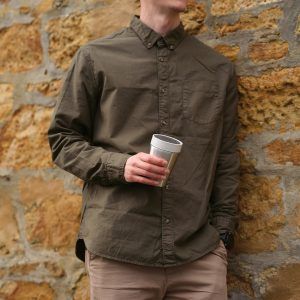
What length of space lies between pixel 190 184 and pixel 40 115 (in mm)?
926

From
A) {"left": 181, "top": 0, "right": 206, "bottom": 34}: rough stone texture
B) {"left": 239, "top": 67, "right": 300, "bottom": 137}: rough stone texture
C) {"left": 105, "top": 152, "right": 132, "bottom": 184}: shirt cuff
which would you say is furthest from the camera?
{"left": 181, "top": 0, "right": 206, "bottom": 34}: rough stone texture

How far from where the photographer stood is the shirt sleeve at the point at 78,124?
2.02 m

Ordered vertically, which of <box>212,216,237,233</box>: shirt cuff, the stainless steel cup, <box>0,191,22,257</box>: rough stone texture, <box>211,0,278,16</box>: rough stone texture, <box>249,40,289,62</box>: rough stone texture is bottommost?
<box>0,191,22,257</box>: rough stone texture

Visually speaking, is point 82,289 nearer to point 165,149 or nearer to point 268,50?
point 165,149

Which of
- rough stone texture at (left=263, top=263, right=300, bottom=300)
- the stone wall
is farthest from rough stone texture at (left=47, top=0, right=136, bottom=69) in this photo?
rough stone texture at (left=263, top=263, right=300, bottom=300)

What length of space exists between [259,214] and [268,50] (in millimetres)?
625

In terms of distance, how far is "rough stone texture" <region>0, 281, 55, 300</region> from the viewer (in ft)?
8.69

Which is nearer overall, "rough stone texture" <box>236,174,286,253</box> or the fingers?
the fingers

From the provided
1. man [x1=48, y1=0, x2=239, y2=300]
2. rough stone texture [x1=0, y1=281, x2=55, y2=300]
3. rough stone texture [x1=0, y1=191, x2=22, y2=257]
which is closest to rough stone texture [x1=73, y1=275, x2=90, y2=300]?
rough stone texture [x1=0, y1=281, x2=55, y2=300]

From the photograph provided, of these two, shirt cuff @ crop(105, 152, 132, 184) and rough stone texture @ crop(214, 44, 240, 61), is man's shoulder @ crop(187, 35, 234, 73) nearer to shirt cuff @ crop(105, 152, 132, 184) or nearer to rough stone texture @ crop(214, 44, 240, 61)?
rough stone texture @ crop(214, 44, 240, 61)

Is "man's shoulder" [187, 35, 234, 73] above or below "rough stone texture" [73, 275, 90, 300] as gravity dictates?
above

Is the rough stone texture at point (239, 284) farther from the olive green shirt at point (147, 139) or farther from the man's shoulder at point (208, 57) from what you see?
the man's shoulder at point (208, 57)

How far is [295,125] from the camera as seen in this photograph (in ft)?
7.23

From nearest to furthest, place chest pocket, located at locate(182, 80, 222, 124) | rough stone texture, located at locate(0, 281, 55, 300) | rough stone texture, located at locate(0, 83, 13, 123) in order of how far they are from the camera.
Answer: chest pocket, located at locate(182, 80, 222, 124) → rough stone texture, located at locate(0, 281, 55, 300) → rough stone texture, located at locate(0, 83, 13, 123)
